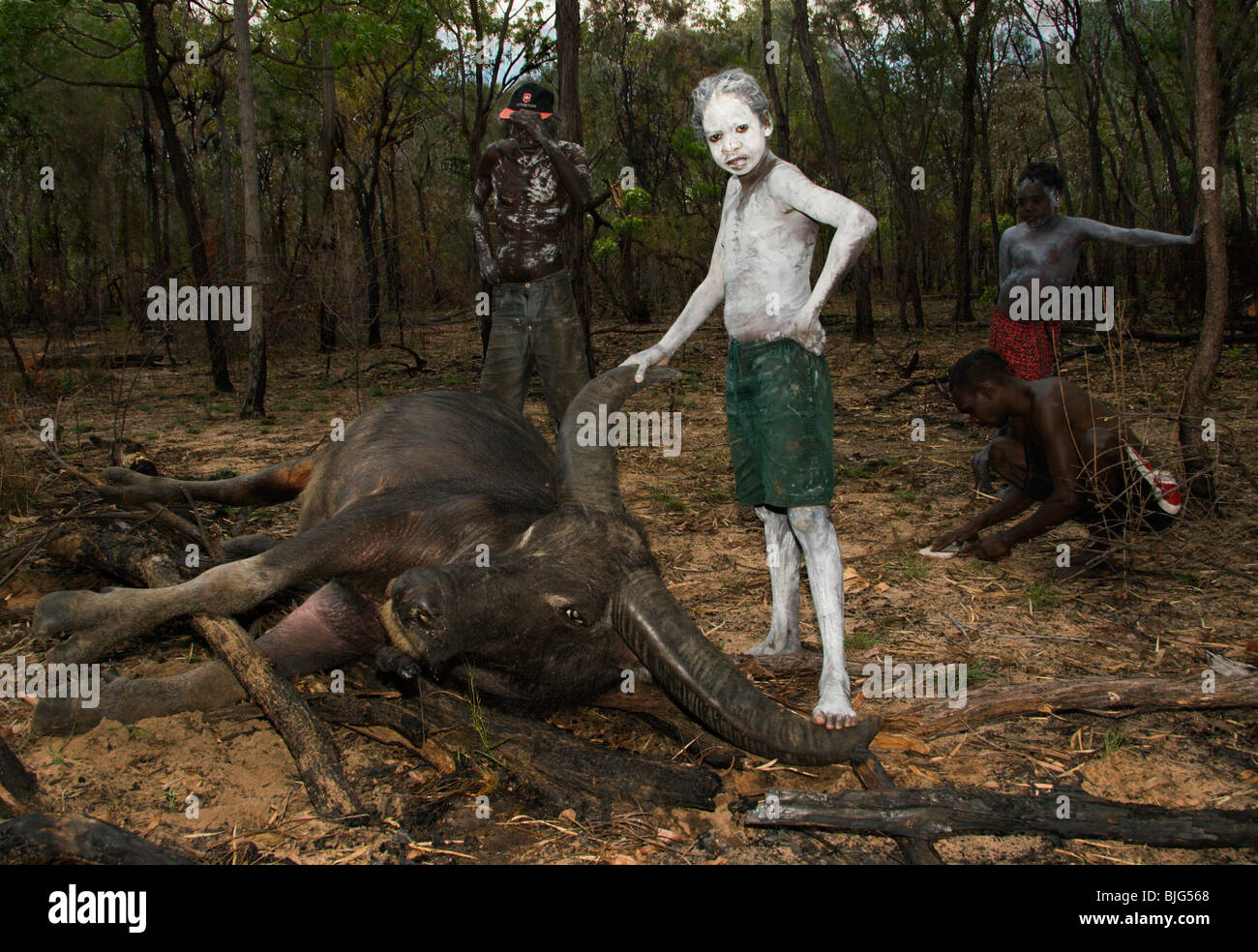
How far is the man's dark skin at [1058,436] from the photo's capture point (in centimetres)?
493

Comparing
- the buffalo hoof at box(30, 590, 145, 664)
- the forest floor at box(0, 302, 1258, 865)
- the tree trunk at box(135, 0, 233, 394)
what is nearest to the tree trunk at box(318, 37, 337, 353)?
the tree trunk at box(135, 0, 233, 394)

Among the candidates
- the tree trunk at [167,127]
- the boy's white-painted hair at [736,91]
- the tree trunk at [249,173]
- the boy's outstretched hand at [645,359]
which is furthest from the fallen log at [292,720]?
the tree trunk at [167,127]

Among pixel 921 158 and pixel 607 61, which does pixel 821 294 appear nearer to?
pixel 921 158

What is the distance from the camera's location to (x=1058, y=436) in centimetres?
496

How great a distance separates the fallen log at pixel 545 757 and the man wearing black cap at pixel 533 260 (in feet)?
11.1

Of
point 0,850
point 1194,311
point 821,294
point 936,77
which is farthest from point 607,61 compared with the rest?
point 0,850

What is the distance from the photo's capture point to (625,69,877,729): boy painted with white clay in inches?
129

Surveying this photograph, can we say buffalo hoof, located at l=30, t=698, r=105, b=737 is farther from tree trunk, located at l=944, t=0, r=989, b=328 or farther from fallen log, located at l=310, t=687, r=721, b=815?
tree trunk, located at l=944, t=0, r=989, b=328

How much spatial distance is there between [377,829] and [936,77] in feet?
75.9

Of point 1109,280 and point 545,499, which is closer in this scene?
point 545,499

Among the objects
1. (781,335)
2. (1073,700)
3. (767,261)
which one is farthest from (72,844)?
(1073,700)

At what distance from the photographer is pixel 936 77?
2167cm

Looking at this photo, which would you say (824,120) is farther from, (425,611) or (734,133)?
(425,611)

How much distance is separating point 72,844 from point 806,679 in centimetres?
261
